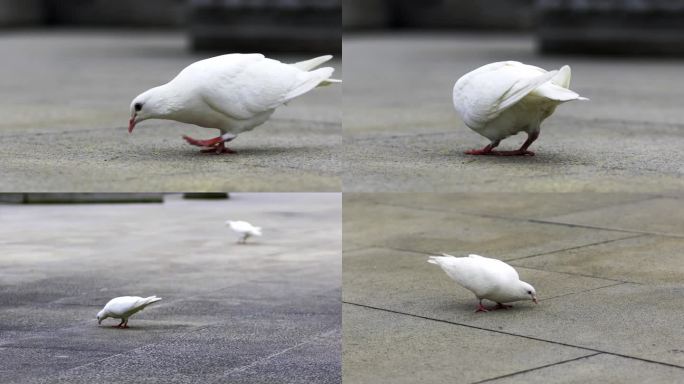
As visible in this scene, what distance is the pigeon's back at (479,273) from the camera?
247 inches

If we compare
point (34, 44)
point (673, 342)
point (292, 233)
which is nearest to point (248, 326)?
point (673, 342)

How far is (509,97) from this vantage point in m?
6.79

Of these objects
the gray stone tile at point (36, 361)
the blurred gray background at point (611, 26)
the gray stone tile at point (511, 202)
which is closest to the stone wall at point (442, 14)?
the blurred gray background at point (611, 26)

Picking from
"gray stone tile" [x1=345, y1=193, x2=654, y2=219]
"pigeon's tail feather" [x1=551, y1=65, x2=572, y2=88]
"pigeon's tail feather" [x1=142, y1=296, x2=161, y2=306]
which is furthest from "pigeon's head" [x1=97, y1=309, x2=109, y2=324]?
"gray stone tile" [x1=345, y1=193, x2=654, y2=219]

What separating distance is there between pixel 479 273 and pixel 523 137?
2.48m

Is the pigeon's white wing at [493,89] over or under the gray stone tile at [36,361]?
over

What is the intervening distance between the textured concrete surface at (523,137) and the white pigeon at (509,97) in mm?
263

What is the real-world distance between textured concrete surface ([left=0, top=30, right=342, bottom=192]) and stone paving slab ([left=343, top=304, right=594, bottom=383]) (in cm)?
82

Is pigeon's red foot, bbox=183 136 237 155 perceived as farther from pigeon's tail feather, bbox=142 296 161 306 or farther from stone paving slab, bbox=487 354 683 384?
stone paving slab, bbox=487 354 683 384

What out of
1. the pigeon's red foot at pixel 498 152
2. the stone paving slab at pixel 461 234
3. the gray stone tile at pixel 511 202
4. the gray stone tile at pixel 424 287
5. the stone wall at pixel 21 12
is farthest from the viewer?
the stone wall at pixel 21 12

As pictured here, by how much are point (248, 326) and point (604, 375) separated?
2.57 metres

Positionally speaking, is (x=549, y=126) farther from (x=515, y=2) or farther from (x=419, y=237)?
(x=515, y=2)

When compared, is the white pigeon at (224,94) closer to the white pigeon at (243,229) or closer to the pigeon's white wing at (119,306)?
the pigeon's white wing at (119,306)

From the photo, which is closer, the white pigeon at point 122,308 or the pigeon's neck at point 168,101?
the pigeon's neck at point 168,101
